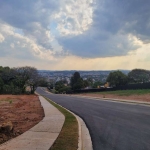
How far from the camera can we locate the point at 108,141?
7.88m

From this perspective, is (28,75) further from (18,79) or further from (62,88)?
(62,88)

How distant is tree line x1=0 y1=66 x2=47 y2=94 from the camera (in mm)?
55878

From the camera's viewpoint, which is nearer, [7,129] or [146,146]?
[146,146]

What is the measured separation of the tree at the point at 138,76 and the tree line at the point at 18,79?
44.4m

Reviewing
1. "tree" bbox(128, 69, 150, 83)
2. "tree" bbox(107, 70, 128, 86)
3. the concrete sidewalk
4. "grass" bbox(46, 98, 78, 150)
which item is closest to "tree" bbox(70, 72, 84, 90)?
"tree" bbox(107, 70, 128, 86)

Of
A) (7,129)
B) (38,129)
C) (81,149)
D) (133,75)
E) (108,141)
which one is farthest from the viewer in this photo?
(133,75)

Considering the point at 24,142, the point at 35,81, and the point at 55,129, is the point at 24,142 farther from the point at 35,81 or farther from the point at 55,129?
the point at 35,81

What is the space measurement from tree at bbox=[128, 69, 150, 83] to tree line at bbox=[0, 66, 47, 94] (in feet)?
146

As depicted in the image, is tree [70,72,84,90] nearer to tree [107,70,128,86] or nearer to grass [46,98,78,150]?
tree [107,70,128,86]

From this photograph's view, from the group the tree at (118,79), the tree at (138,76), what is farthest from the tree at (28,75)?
the tree at (138,76)

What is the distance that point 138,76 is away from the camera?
99750 mm

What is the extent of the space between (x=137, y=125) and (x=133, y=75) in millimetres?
91742

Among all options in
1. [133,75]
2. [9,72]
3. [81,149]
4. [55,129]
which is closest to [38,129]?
[55,129]

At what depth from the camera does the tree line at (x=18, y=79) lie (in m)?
55.9
